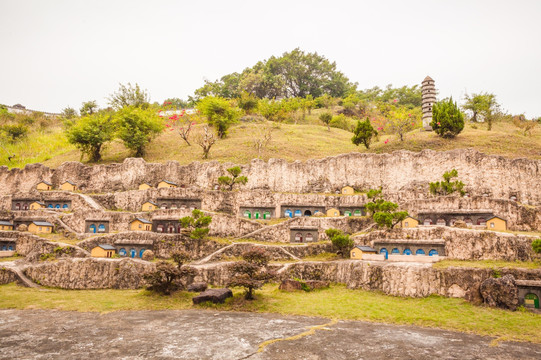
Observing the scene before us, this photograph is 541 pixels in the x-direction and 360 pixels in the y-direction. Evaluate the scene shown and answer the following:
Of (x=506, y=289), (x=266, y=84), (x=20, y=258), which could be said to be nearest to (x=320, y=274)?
(x=506, y=289)

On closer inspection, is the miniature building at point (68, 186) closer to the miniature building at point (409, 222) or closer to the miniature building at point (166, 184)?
the miniature building at point (166, 184)

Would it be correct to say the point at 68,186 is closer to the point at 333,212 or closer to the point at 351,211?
the point at 333,212

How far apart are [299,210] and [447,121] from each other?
26.2 metres

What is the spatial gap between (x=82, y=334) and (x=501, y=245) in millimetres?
28195

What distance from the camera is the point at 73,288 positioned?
1205 inches

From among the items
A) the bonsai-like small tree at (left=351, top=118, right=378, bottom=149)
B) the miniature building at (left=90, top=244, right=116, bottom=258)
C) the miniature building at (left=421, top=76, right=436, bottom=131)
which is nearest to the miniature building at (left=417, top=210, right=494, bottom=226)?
the bonsai-like small tree at (left=351, top=118, right=378, bottom=149)

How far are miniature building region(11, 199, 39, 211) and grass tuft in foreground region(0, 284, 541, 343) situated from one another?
18.4 m

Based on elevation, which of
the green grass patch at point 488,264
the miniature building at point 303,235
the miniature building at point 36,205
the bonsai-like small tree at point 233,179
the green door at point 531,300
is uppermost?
the bonsai-like small tree at point 233,179

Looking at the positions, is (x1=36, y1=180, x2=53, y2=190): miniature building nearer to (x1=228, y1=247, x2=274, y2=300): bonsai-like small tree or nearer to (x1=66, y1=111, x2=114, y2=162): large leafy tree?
(x1=66, y1=111, x2=114, y2=162): large leafy tree

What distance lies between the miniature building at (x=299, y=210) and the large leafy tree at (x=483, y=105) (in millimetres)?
35703

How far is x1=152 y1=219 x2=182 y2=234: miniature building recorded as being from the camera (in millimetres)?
38656

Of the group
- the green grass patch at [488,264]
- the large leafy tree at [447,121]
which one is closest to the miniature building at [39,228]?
the green grass patch at [488,264]

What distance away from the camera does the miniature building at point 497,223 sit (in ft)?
107

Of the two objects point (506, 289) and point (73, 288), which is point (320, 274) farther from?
point (73, 288)
